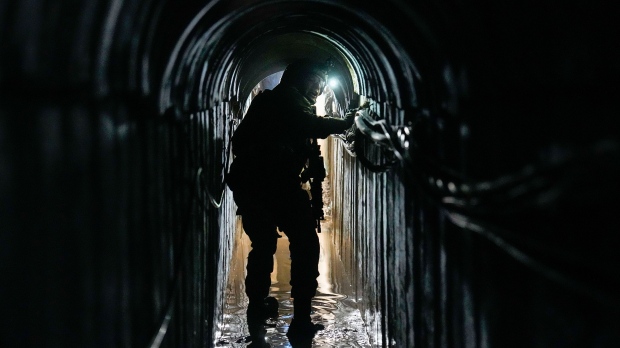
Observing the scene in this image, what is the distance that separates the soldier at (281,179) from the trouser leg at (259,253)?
0.01 metres

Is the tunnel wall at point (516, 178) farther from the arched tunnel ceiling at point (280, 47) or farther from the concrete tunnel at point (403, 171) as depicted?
the arched tunnel ceiling at point (280, 47)

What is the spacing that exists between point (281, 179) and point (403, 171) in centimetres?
259

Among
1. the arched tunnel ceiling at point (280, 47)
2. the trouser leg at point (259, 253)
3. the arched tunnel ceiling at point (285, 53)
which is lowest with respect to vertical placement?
the trouser leg at point (259, 253)

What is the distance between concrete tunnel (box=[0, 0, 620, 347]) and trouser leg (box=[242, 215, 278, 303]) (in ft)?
6.38

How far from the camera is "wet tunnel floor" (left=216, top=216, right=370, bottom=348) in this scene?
7.36 metres

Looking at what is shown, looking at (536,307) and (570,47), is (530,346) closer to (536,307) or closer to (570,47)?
(536,307)

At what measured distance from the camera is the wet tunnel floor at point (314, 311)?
7.36 meters

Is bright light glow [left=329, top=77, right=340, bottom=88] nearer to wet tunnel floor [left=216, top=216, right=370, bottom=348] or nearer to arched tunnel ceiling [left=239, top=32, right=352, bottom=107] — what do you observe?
arched tunnel ceiling [left=239, top=32, right=352, bottom=107]

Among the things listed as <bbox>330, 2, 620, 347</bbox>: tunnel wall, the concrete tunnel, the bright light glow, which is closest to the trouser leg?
the concrete tunnel

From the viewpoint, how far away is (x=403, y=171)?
4953mm

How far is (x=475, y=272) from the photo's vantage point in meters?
3.13

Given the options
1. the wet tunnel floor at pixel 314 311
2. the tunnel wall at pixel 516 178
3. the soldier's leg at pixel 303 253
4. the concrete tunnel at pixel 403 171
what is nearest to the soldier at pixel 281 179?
the soldier's leg at pixel 303 253

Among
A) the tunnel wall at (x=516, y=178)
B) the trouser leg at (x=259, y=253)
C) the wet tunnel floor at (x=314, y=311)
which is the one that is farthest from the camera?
the trouser leg at (x=259, y=253)

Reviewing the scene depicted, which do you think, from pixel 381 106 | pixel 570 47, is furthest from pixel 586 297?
pixel 381 106
